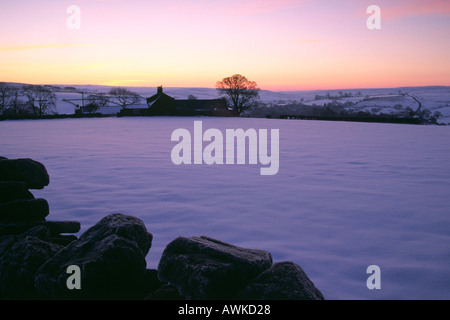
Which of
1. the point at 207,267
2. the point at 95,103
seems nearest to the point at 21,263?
the point at 207,267

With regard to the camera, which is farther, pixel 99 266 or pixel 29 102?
pixel 29 102

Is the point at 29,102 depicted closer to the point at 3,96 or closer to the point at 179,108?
the point at 3,96

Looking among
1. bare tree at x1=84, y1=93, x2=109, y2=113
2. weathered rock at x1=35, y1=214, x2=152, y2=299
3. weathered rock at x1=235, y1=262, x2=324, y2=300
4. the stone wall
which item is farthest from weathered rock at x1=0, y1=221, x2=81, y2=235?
bare tree at x1=84, y1=93, x2=109, y2=113

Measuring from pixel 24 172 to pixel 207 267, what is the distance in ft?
19.0

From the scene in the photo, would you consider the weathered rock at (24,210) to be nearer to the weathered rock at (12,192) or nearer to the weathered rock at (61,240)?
the weathered rock at (12,192)

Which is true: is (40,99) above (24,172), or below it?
above

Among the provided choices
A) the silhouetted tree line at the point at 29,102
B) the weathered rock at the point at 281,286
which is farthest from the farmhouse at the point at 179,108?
the weathered rock at the point at 281,286

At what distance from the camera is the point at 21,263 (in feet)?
11.7

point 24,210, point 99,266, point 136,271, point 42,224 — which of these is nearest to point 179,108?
point 24,210

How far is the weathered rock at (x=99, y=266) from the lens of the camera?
321cm

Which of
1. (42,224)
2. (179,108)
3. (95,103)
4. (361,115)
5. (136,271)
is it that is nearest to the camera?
(136,271)

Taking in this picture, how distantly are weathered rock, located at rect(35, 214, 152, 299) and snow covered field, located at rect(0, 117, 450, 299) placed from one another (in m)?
0.78

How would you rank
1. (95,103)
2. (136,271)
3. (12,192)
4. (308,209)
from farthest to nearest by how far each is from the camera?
(95,103) < (308,209) < (12,192) < (136,271)

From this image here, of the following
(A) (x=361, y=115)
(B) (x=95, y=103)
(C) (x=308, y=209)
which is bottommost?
(C) (x=308, y=209)
